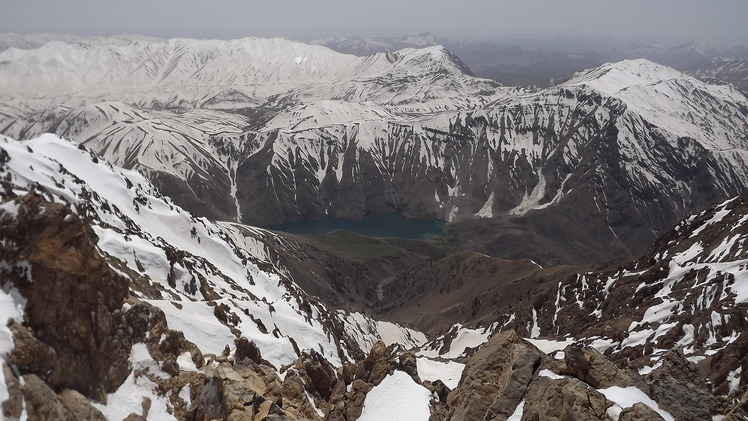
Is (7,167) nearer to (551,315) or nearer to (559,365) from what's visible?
(559,365)

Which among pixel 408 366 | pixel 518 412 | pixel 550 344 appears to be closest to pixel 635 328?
pixel 550 344

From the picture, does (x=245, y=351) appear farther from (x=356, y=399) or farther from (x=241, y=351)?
(x=356, y=399)

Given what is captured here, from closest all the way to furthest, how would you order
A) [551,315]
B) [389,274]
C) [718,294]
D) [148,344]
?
[148,344]
[718,294]
[551,315]
[389,274]

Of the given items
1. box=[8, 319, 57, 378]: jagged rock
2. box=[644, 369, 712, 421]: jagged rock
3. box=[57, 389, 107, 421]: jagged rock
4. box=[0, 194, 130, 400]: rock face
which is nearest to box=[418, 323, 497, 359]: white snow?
box=[644, 369, 712, 421]: jagged rock

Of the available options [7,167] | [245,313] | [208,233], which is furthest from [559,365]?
[208,233]

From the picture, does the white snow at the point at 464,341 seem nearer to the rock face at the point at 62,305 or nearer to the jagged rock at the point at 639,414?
the rock face at the point at 62,305

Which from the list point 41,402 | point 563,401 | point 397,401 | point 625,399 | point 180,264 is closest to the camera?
point 563,401

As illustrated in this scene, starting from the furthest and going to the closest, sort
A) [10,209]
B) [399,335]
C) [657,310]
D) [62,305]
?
[399,335] < [657,310] < [10,209] < [62,305]

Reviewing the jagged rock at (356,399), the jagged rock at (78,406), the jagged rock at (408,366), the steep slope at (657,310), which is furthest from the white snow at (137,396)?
the steep slope at (657,310)
